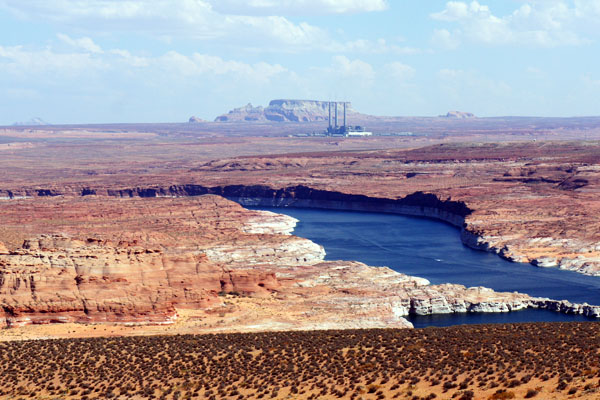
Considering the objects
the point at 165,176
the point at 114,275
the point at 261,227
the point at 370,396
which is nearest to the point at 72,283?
the point at 114,275

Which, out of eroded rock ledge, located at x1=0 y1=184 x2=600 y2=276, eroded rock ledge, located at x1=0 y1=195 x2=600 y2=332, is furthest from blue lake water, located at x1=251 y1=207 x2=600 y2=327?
eroded rock ledge, located at x1=0 y1=195 x2=600 y2=332

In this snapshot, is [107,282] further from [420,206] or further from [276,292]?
[420,206]

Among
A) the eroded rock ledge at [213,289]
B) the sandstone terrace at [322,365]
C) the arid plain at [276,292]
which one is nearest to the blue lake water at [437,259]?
the arid plain at [276,292]

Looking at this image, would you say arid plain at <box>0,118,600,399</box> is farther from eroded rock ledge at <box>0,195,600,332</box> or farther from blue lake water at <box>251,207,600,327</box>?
blue lake water at <box>251,207,600,327</box>

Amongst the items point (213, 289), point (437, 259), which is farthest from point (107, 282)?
point (437, 259)

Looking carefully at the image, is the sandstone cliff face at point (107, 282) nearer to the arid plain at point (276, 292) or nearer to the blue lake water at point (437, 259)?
the arid plain at point (276, 292)

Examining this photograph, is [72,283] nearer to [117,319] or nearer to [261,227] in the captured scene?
[117,319]
